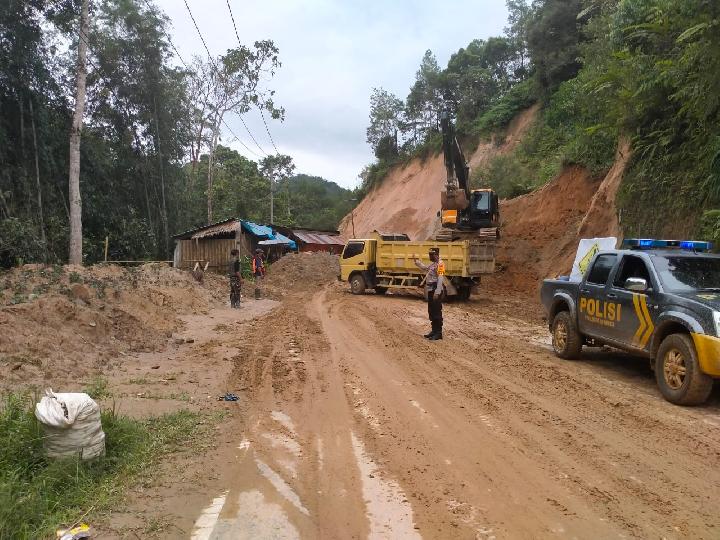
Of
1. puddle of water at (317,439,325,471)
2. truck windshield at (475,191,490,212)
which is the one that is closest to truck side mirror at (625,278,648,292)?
puddle of water at (317,439,325,471)

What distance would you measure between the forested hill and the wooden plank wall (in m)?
Result: 16.4

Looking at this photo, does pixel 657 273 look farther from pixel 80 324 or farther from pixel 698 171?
pixel 80 324

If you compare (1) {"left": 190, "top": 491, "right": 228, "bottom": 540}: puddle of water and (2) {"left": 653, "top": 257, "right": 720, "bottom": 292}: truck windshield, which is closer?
(1) {"left": 190, "top": 491, "right": 228, "bottom": 540}: puddle of water

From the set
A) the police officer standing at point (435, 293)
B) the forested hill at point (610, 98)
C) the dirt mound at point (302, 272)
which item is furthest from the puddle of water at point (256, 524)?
the dirt mound at point (302, 272)

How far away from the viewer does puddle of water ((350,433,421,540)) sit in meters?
3.54

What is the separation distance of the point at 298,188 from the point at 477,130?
42588 mm

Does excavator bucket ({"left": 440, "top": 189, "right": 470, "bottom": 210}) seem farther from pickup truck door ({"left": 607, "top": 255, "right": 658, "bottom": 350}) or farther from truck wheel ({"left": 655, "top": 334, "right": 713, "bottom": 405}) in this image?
truck wheel ({"left": 655, "top": 334, "right": 713, "bottom": 405})

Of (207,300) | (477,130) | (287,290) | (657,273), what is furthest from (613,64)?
(477,130)

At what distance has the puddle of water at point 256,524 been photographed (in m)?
3.52

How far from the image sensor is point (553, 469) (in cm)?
445

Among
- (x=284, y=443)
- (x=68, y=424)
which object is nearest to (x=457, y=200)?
(x=284, y=443)

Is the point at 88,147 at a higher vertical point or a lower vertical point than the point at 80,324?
higher

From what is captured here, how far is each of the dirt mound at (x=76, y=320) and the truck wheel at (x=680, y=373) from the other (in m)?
7.52

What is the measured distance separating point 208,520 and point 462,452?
7.30 ft
